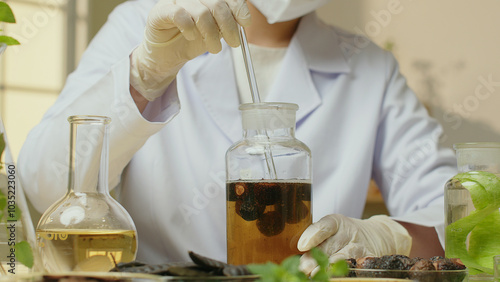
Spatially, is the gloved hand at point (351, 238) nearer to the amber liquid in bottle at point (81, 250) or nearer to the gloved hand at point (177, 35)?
the amber liquid in bottle at point (81, 250)

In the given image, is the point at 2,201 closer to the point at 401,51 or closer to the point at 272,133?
the point at 272,133

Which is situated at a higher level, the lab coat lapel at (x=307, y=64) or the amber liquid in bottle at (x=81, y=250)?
the lab coat lapel at (x=307, y=64)

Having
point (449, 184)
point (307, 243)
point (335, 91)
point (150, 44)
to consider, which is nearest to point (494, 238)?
point (449, 184)

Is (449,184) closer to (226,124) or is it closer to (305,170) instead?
(305,170)

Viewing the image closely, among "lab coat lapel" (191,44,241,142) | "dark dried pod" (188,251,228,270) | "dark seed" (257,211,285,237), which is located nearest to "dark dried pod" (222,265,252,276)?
"dark dried pod" (188,251,228,270)

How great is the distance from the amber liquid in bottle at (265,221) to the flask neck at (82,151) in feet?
0.58

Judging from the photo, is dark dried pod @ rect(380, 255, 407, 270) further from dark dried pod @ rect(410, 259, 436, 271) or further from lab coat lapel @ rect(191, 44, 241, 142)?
lab coat lapel @ rect(191, 44, 241, 142)

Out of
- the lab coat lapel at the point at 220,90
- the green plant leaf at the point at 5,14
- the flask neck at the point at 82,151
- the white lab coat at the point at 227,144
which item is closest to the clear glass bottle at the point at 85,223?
the flask neck at the point at 82,151

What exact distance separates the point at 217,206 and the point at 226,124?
0.19 m

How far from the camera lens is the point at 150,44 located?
96 centimetres

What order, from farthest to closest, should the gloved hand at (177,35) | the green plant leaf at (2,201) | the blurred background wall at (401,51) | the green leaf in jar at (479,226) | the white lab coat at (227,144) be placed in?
the blurred background wall at (401,51) → the white lab coat at (227,144) → the gloved hand at (177,35) → the green leaf in jar at (479,226) → the green plant leaf at (2,201)

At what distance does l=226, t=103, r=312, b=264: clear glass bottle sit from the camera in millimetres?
642

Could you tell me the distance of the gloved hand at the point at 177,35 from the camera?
88cm

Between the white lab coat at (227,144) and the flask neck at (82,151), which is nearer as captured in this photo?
the flask neck at (82,151)
